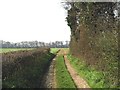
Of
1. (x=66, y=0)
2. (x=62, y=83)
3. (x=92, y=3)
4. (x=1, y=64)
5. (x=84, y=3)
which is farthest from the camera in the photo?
(x=66, y=0)

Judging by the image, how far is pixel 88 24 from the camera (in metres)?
29.2

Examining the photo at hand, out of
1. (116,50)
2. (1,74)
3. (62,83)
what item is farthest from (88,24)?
(1,74)

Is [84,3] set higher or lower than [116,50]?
higher

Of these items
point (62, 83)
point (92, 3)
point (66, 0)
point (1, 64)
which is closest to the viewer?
point (1, 64)

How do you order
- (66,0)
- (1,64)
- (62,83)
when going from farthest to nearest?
(66,0), (62,83), (1,64)

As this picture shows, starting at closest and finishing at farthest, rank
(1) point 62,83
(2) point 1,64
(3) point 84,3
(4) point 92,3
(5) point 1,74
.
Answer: (5) point 1,74, (2) point 1,64, (1) point 62,83, (4) point 92,3, (3) point 84,3

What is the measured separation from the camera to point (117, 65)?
53.2 feet

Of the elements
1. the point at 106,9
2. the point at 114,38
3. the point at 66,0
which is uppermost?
the point at 66,0

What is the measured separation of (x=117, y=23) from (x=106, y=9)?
41.2 feet

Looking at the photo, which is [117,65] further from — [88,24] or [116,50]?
[88,24]

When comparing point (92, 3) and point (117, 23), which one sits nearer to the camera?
point (117, 23)

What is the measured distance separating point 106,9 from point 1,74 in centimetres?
1582

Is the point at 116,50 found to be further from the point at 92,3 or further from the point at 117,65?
the point at 92,3

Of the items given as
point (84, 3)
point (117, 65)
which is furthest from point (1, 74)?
point (84, 3)
